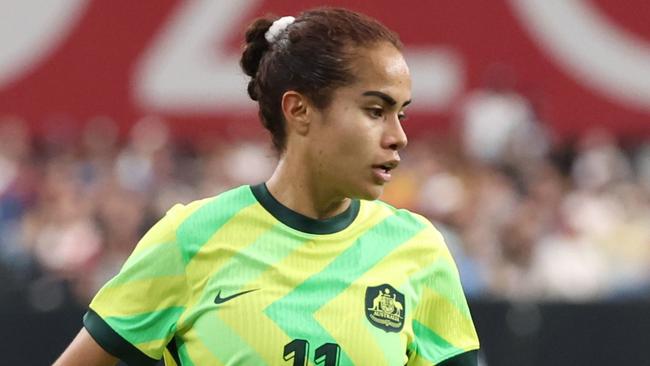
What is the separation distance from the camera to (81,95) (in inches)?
483

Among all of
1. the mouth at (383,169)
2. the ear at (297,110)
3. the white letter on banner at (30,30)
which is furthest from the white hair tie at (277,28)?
the white letter on banner at (30,30)

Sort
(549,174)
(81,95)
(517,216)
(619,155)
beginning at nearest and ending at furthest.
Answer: (517,216), (549,174), (619,155), (81,95)

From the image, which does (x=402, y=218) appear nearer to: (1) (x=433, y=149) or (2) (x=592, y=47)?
(1) (x=433, y=149)

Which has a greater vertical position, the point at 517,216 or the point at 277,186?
the point at 517,216

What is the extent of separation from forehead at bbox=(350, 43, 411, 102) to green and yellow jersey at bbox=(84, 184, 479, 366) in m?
0.37

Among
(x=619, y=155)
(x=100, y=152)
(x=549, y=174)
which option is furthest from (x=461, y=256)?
(x=100, y=152)

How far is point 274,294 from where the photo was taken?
11.9 ft

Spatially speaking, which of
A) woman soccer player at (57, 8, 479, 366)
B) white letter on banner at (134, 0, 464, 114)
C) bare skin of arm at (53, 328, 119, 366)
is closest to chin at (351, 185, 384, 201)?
woman soccer player at (57, 8, 479, 366)

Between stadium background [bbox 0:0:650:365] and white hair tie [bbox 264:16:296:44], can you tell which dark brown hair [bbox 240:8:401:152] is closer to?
white hair tie [bbox 264:16:296:44]

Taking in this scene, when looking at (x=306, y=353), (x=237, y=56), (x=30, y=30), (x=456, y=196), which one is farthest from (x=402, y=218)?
(x=30, y=30)

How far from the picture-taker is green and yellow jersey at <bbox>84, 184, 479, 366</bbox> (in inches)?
142

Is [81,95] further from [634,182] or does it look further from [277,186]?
[277,186]

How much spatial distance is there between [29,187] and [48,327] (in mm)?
2606

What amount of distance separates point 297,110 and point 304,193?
205mm
